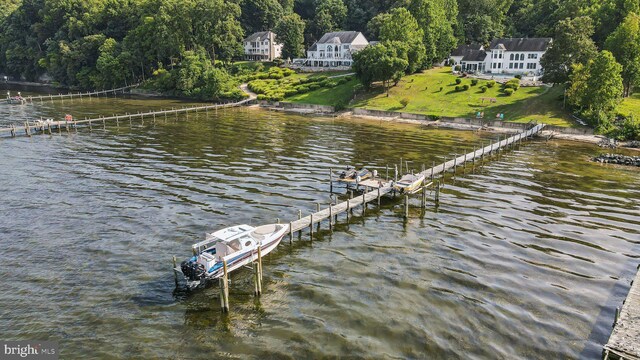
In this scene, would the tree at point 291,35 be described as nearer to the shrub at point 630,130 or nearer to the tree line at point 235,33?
the tree line at point 235,33

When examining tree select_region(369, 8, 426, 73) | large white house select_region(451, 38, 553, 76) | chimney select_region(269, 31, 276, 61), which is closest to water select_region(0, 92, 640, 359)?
tree select_region(369, 8, 426, 73)

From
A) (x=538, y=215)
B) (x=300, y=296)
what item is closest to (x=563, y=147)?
(x=538, y=215)

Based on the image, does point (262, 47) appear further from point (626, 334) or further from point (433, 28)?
point (626, 334)

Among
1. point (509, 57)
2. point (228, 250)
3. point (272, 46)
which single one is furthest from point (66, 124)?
point (509, 57)

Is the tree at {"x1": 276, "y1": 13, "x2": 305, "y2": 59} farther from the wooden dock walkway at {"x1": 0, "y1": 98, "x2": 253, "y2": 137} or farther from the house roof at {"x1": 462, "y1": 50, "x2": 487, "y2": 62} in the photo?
the wooden dock walkway at {"x1": 0, "y1": 98, "x2": 253, "y2": 137}

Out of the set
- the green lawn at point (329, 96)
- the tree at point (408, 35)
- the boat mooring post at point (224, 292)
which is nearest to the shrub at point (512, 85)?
the tree at point (408, 35)

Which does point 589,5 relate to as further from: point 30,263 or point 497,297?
point 30,263
